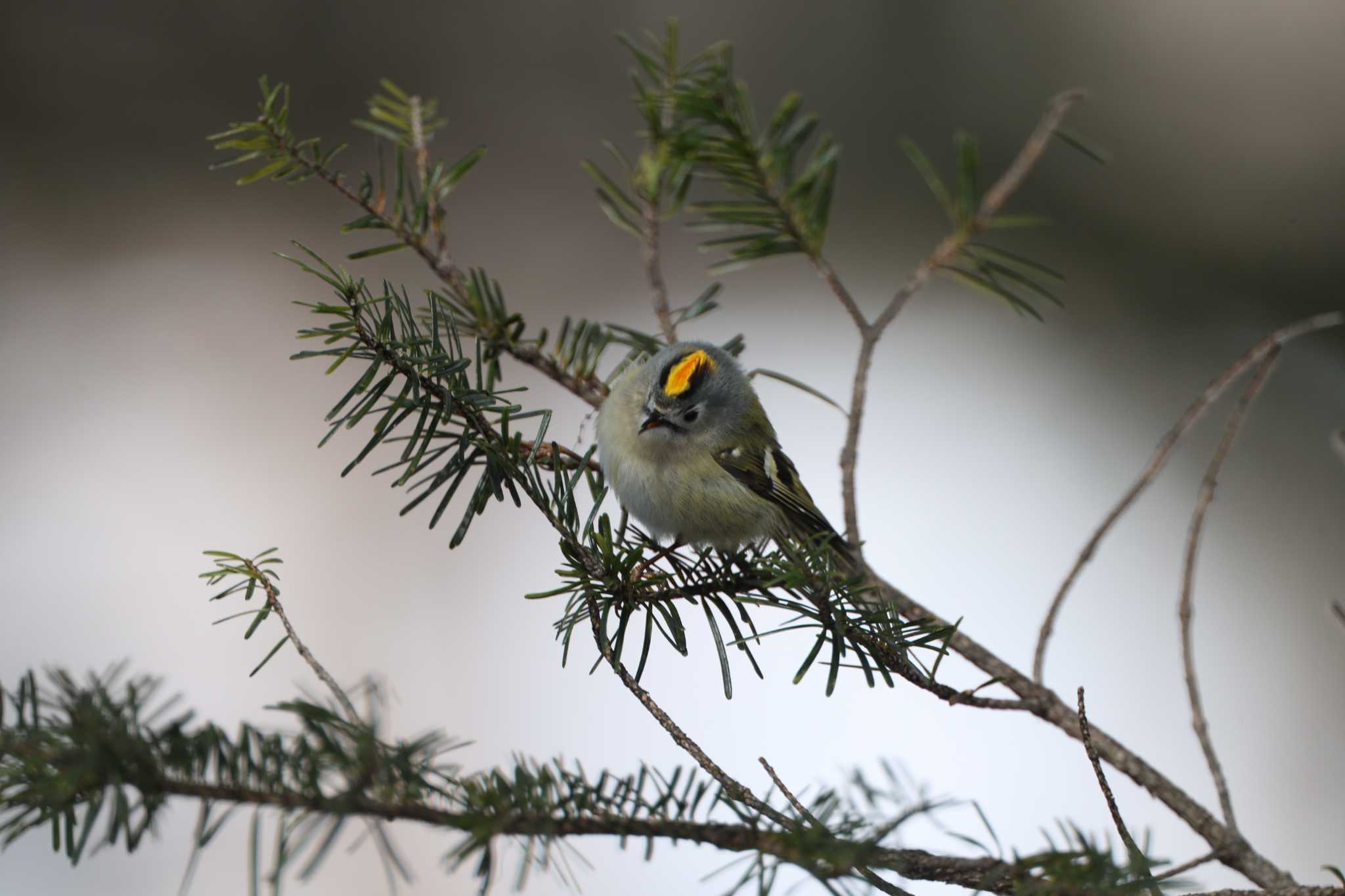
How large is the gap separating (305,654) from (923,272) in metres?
0.33

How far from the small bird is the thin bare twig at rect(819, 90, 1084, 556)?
0.17m

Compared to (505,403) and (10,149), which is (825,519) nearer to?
(505,403)

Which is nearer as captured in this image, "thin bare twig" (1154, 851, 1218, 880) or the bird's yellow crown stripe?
"thin bare twig" (1154, 851, 1218, 880)

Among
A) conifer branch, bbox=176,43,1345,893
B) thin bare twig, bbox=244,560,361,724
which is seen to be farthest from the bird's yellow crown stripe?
thin bare twig, bbox=244,560,361,724

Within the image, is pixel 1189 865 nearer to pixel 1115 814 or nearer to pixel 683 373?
pixel 1115 814

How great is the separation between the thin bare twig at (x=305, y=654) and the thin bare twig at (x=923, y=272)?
0.28m

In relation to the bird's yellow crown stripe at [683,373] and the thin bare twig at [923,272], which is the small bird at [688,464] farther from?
the thin bare twig at [923,272]

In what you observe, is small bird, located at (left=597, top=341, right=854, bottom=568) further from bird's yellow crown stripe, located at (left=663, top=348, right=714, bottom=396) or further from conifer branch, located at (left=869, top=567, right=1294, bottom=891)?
conifer branch, located at (left=869, top=567, right=1294, bottom=891)

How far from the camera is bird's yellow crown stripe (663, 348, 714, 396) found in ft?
2.36

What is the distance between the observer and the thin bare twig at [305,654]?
28 centimetres

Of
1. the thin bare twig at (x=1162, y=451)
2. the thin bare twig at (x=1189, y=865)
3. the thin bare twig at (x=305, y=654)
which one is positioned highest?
the thin bare twig at (x=1162, y=451)

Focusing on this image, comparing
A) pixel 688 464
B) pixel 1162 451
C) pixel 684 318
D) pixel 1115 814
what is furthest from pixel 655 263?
pixel 1115 814

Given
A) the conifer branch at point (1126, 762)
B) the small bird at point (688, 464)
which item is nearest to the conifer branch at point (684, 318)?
the conifer branch at point (1126, 762)

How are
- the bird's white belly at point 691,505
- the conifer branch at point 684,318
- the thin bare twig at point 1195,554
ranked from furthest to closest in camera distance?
the bird's white belly at point 691,505 < the thin bare twig at point 1195,554 < the conifer branch at point 684,318
